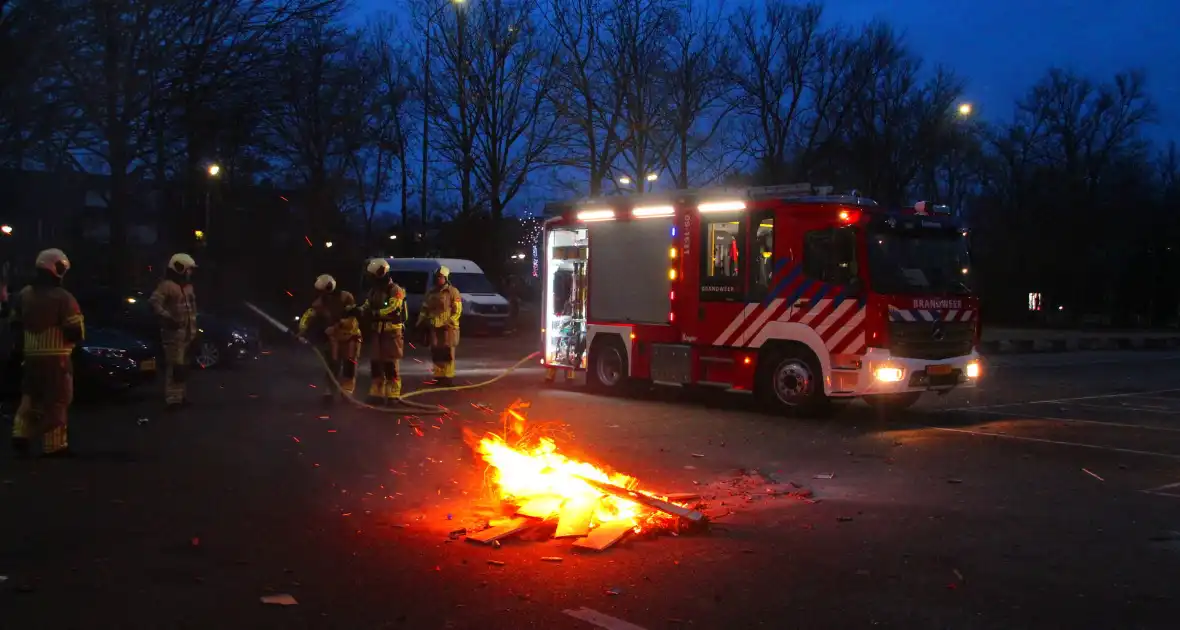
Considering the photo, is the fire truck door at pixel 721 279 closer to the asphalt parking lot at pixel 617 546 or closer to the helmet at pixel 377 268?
the asphalt parking lot at pixel 617 546

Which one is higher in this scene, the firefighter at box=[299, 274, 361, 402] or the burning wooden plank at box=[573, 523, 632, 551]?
the firefighter at box=[299, 274, 361, 402]

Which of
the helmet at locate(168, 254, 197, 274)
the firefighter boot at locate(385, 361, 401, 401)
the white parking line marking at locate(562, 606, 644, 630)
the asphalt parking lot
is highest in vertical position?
the helmet at locate(168, 254, 197, 274)

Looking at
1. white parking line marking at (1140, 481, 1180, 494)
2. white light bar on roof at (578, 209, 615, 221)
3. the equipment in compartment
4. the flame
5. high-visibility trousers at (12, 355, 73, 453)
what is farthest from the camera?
the equipment in compartment

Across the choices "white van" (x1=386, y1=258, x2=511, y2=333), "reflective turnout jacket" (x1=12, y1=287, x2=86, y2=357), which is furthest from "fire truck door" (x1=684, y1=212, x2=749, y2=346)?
"white van" (x1=386, y1=258, x2=511, y2=333)

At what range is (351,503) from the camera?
26.4 ft

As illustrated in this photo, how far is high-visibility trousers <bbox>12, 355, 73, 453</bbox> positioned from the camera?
9.45m

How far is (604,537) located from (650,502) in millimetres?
573

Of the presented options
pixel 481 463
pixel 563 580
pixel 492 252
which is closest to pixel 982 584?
pixel 563 580

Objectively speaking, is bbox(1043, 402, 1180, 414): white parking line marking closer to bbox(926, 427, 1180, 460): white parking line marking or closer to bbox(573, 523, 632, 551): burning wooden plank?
bbox(926, 427, 1180, 460): white parking line marking

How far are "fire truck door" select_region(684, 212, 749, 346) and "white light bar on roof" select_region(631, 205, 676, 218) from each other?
2.54ft

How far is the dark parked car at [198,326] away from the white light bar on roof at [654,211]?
806 centimetres

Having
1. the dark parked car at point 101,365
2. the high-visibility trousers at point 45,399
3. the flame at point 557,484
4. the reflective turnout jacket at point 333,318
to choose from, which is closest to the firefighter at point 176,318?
the dark parked car at point 101,365

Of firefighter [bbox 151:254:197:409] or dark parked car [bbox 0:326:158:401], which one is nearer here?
firefighter [bbox 151:254:197:409]

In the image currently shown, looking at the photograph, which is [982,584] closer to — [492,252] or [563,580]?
[563,580]
